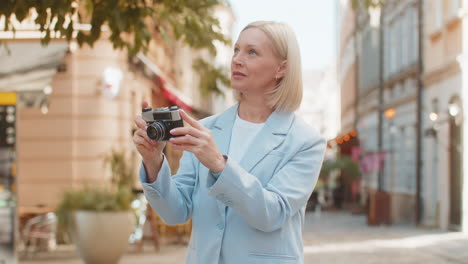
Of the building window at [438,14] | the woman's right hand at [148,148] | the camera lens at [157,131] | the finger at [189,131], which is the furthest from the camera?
the building window at [438,14]

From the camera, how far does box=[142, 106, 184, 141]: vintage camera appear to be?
7.30ft

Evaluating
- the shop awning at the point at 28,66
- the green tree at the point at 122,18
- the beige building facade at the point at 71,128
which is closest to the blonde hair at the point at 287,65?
the green tree at the point at 122,18

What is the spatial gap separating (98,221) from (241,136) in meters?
8.19

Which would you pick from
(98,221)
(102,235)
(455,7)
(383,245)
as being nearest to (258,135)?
(102,235)

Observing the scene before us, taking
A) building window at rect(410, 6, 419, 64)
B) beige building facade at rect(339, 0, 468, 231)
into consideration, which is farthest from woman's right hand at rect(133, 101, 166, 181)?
building window at rect(410, 6, 419, 64)

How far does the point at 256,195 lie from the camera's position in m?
2.26

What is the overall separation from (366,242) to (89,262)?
713 cm

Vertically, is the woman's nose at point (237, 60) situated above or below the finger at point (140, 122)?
above

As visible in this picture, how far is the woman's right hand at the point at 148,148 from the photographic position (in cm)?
236

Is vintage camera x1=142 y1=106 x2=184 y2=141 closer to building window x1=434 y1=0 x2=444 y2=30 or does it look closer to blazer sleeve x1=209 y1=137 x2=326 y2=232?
blazer sleeve x1=209 y1=137 x2=326 y2=232

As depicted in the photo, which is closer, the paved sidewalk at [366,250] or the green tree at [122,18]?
the green tree at [122,18]

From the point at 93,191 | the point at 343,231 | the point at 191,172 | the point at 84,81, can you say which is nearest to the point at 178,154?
the point at 343,231

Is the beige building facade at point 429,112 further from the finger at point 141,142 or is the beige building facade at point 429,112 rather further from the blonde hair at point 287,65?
the finger at point 141,142

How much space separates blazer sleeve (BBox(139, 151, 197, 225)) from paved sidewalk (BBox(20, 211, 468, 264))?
29.7 ft
